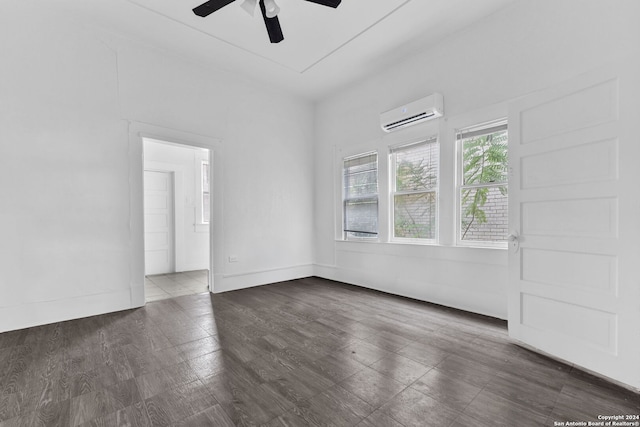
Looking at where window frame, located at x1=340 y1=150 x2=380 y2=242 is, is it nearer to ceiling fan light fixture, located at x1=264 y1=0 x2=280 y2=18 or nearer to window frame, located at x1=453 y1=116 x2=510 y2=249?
window frame, located at x1=453 y1=116 x2=510 y2=249

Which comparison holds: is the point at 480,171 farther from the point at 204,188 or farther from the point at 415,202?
the point at 204,188

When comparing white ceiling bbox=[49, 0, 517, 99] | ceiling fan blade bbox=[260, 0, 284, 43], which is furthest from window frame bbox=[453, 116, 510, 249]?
ceiling fan blade bbox=[260, 0, 284, 43]

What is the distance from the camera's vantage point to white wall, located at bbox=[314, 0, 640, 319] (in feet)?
8.29

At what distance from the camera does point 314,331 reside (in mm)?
2822

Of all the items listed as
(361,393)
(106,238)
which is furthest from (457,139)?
(106,238)

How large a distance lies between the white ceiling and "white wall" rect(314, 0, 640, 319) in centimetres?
30

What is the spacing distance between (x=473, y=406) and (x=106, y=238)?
155 inches

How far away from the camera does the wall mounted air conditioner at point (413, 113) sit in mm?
3537

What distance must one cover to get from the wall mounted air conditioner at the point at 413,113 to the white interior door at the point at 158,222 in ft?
14.7

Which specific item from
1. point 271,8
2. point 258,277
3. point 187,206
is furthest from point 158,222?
point 271,8

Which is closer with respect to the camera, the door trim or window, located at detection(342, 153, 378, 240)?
the door trim

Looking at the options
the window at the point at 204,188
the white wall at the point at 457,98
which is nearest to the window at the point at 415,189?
the white wall at the point at 457,98

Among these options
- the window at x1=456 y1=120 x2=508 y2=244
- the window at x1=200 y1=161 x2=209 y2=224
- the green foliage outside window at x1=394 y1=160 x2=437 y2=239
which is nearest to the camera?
the window at x1=456 y1=120 x2=508 y2=244

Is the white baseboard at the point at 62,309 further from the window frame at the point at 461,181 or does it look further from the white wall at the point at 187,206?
the window frame at the point at 461,181
